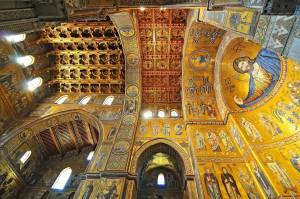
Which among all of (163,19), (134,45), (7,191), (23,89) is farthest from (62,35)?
(7,191)

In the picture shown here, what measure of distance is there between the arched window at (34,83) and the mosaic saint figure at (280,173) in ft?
42.0

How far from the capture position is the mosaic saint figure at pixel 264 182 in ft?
17.6

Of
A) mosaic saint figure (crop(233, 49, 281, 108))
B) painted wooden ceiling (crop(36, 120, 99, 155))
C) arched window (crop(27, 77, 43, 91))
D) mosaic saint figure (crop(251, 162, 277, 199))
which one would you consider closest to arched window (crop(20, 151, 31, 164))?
painted wooden ceiling (crop(36, 120, 99, 155))

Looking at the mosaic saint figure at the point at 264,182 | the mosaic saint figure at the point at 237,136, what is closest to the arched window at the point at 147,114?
the mosaic saint figure at the point at 237,136

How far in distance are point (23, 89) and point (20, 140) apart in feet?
9.77

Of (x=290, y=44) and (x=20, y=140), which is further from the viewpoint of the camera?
(x=20, y=140)

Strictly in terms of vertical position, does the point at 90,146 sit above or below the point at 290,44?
above

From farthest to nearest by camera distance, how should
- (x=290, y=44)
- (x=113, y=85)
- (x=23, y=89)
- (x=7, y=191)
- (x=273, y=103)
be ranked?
(x=113, y=85) < (x=23, y=89) < (x=7, y=191) < (x=273, y=103) < (x=290, y=44)

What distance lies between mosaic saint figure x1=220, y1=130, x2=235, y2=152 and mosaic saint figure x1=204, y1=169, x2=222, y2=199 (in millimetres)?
1717

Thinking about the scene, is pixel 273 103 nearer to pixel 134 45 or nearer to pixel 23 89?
pixel 134 45

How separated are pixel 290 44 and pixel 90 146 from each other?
11757mm

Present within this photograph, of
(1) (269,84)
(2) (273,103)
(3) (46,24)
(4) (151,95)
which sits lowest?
(3) (46,24)

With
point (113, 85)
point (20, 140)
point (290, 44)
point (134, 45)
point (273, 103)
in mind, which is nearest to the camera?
point (290, 44)

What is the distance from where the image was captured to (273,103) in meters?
7.27
